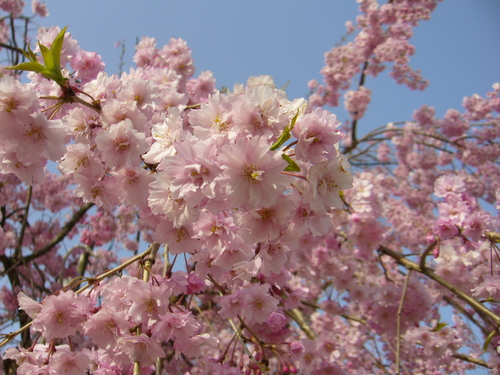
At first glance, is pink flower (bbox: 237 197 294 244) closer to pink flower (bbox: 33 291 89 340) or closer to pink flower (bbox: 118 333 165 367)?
pink flower (bbox: 118 333 165 367)

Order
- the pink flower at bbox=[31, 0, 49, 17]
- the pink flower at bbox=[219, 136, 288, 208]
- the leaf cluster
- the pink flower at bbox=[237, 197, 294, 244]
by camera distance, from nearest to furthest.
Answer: the pink flower at bbox=[219, 136, 288, 208]
the pink flower at bbox=[237, 197, 294, 244]
the leaf cluster
the pink flower at bbox=[31, 0, 49, 17]

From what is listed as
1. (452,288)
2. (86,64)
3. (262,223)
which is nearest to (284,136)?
(262,223)

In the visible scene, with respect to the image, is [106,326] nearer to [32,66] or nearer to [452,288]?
[32,66]

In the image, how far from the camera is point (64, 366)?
1515 millimetres

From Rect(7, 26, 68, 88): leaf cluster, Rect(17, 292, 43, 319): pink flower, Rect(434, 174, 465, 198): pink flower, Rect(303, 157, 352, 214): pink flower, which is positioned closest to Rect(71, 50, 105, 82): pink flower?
Rect(7, 26, 68, 88): leaf cluster

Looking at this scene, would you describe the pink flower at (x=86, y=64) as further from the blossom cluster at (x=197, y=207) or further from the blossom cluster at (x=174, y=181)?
the blossom cluster at (x=174, y=181)

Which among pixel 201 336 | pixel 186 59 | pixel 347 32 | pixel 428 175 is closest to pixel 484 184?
pixel 428 175

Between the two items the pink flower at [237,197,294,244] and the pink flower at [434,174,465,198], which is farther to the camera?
the pink flower at [434,174,465,198]

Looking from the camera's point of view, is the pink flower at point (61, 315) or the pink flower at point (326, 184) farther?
the pink flower at point (61, 315)

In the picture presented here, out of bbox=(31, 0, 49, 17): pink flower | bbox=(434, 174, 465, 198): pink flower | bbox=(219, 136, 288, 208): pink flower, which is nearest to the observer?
bbox=(219, 136, 288, 208): pink flower

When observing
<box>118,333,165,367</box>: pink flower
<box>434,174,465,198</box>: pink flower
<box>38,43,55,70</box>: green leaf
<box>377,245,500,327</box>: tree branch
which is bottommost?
<box>118,333,165,367</box>: pink flower

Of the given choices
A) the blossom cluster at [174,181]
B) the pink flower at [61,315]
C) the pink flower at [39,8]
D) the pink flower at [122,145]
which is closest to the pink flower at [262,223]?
the blossom cluster at [174,181]

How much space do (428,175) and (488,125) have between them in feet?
4.94

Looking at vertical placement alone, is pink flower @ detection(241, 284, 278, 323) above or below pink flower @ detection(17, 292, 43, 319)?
above
